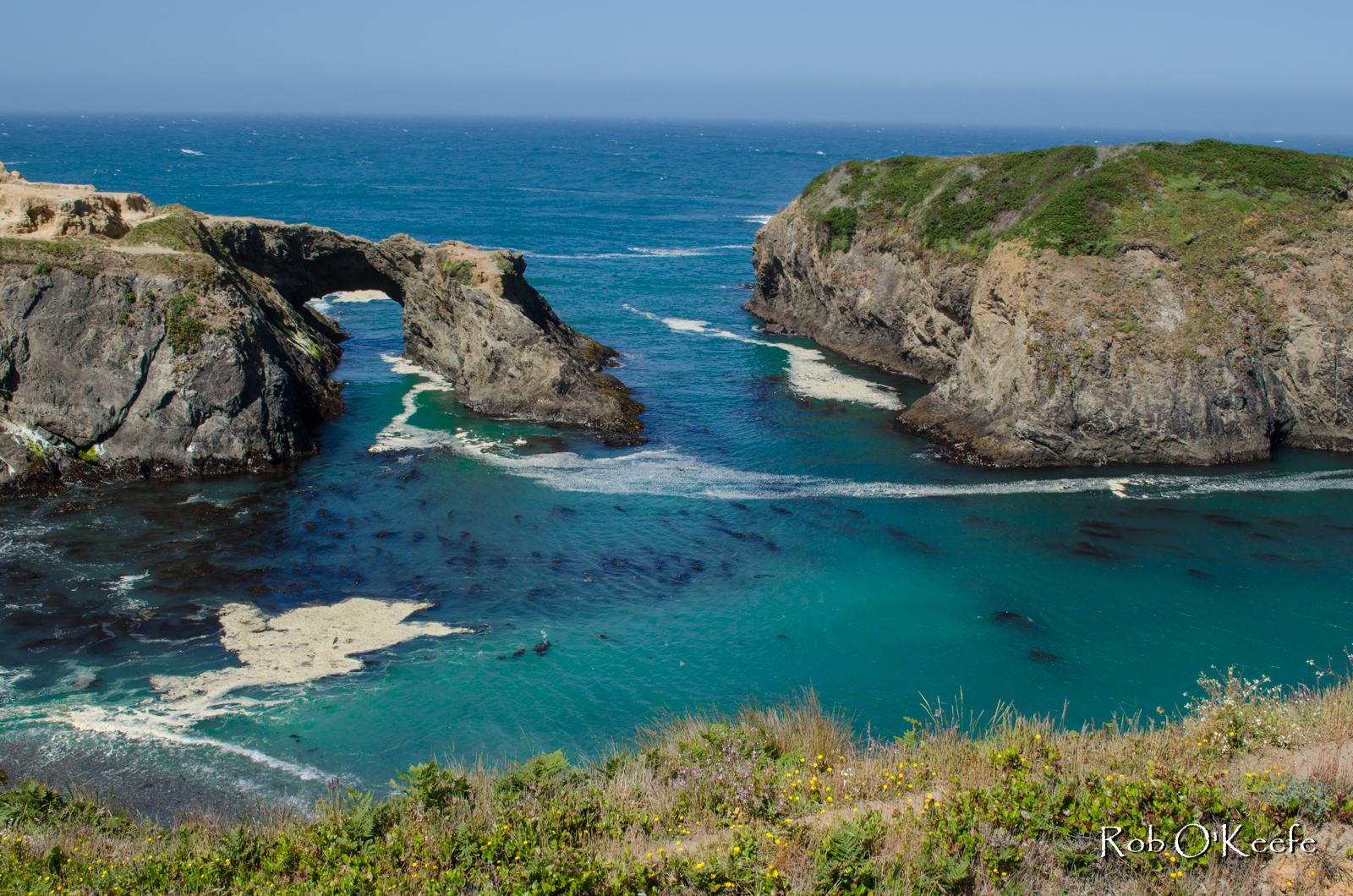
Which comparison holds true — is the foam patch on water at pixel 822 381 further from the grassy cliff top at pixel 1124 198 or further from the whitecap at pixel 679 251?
the whitecap at pixel 679 251

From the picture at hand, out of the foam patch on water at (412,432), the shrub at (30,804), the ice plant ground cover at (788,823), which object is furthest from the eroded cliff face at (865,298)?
the shrub at (30,804)

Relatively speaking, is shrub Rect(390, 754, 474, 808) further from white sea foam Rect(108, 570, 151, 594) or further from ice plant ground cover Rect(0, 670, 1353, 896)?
white sea foam Rect(108, 570, 151, 594)

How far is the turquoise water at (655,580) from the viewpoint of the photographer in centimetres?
1994

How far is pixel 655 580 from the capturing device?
2664 centimetres

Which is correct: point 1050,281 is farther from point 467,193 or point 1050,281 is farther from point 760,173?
point 760,173

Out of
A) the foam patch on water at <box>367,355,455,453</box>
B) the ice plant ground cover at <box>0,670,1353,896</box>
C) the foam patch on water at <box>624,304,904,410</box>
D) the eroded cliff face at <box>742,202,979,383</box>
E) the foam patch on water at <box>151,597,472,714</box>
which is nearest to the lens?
the ice plant ground cover at <box>0,670,1353,896</box>

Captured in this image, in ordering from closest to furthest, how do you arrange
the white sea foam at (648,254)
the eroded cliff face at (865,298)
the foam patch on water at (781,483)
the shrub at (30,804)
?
the shrub at (30,804), the foam patch on water at (781,483), the eroded cliff face at (865,298), the white sea foam at (648,254)

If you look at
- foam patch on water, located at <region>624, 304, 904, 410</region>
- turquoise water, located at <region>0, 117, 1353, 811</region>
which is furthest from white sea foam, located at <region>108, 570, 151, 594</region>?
foam patch on water, located at <region>624, 304, 904, 410</region>

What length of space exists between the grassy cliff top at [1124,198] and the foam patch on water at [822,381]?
896cm

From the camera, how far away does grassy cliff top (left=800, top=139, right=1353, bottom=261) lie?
4072 centimetres

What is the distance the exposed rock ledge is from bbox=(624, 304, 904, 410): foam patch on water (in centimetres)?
1106

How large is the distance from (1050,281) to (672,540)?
22.9 meters

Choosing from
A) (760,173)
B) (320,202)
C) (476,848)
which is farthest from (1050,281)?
(760,173)
